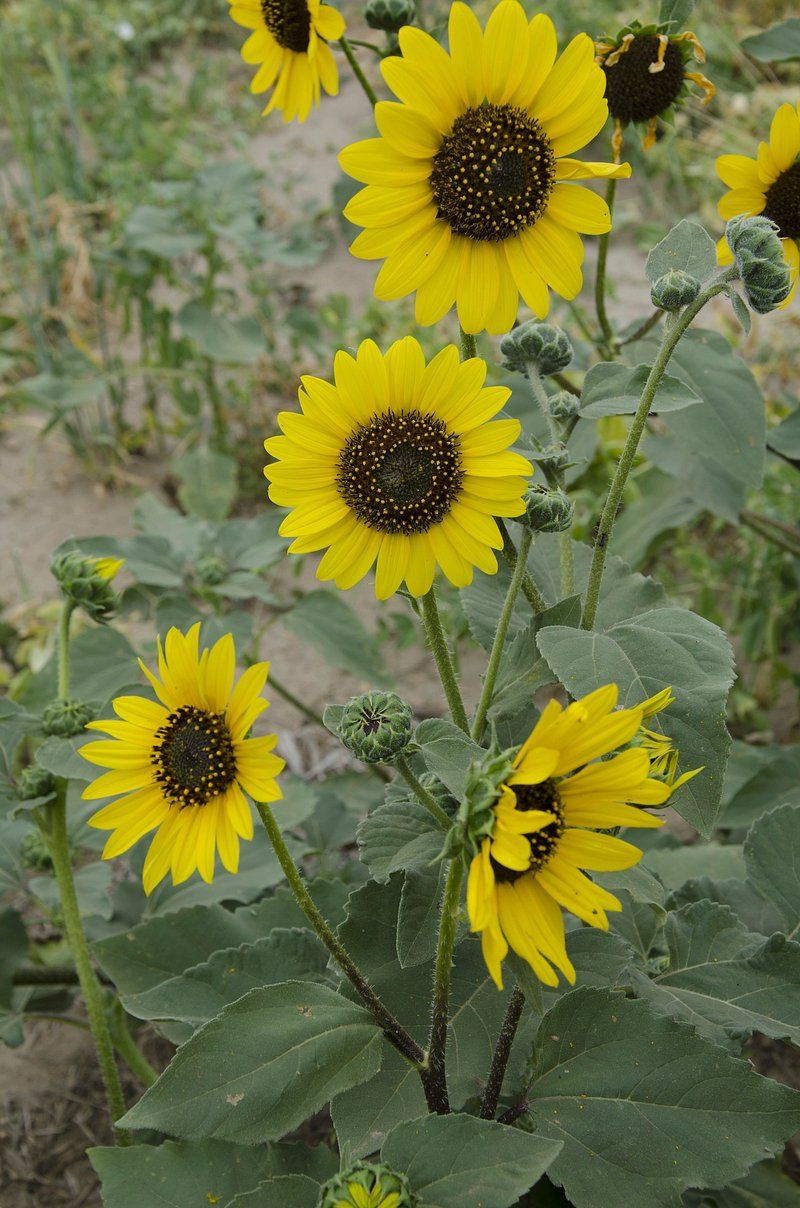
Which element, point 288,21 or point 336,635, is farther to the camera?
point 336,635

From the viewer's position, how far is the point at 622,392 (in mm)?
1338

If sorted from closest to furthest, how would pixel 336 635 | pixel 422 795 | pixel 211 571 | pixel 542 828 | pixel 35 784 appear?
pixel 542 828, pixel 422 795, pixel 35 784, pixel 211 571, pixel 336 635

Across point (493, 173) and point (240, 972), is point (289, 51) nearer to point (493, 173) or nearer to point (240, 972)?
point (493, 173)

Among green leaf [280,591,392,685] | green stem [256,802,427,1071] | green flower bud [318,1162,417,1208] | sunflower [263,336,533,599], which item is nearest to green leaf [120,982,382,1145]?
green stem [256,802,427,1071]

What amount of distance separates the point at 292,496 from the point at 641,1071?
0.71 metres

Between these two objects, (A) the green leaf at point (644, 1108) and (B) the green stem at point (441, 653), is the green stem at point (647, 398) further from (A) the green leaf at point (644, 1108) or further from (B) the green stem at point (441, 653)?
(A) the green leaf at point (644, 1108)

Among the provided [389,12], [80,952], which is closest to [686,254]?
[389,12]

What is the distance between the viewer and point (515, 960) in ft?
3.47

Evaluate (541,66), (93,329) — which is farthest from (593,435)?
(93,329)

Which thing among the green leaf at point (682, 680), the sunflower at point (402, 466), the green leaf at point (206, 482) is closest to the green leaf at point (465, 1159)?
the green leaf at point (682, 680)

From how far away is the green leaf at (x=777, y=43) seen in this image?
1.85 m

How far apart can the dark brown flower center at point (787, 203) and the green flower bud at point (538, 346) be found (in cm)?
40

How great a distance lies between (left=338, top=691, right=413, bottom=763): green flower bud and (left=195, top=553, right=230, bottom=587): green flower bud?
0.97 meters

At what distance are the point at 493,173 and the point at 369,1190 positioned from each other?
1.02 meters
